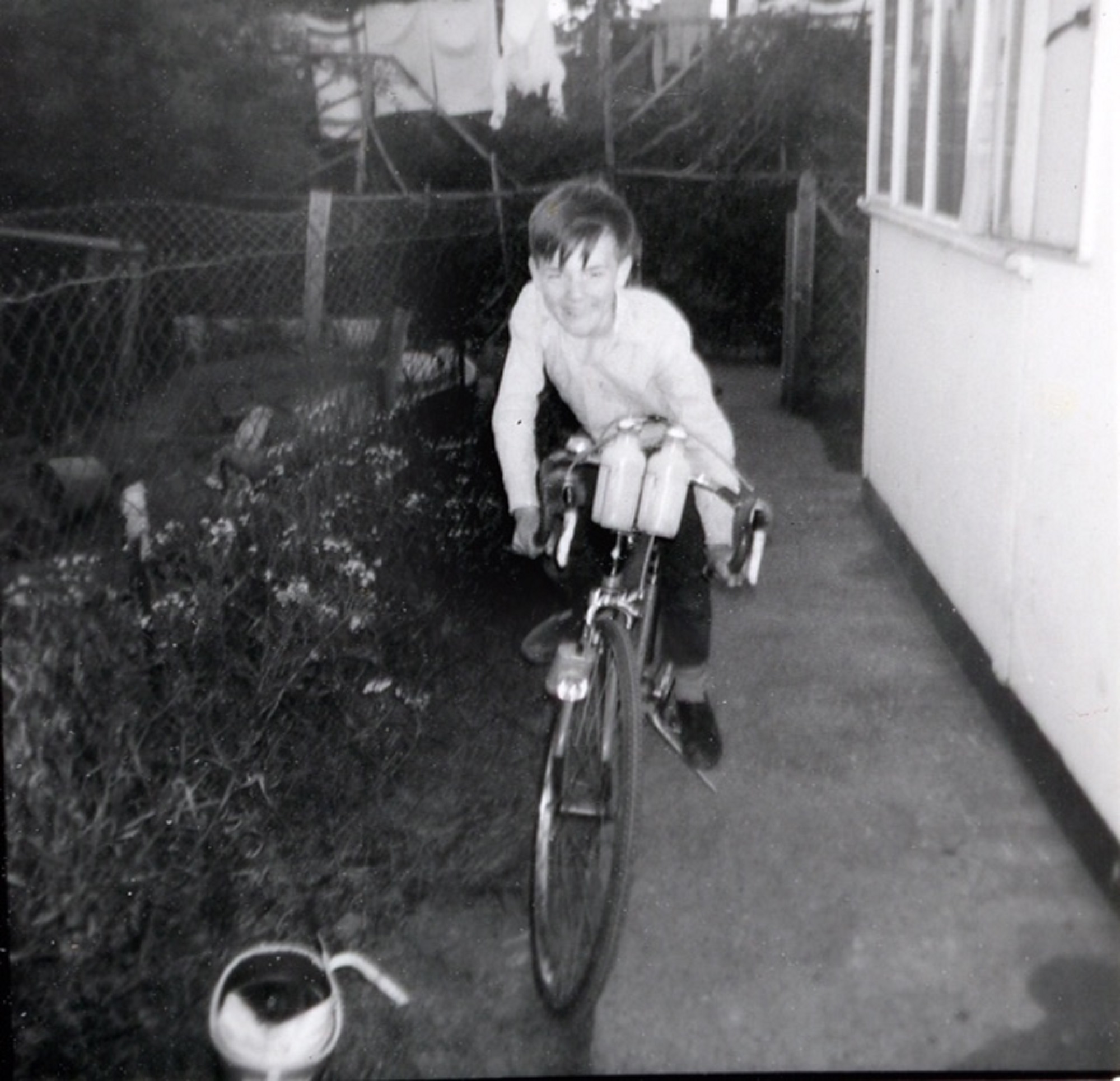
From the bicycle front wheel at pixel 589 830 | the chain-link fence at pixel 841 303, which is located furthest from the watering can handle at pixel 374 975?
the chain-link fence at pixel 841 303

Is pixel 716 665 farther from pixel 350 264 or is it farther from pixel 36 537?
pixel 36 537

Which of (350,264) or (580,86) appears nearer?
(580,86)

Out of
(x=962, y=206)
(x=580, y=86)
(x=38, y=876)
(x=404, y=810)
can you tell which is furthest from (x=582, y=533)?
(x=962, y=206)

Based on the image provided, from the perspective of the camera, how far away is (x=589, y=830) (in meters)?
2.95

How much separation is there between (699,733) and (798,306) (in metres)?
2.64

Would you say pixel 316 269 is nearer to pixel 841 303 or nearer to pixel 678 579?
pixel 678 579

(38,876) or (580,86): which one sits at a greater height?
(580,86)

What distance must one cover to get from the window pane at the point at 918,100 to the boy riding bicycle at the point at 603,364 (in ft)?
7.40

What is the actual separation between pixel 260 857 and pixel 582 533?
112cm

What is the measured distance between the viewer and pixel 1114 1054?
2.61 meters

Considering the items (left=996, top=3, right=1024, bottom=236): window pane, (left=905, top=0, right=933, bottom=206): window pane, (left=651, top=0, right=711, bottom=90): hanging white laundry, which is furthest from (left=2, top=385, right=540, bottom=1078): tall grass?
(left=905, top=0, right=933, bottom=206): window pane

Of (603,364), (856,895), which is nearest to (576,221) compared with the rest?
(603,364)

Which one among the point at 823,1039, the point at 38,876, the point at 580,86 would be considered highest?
the point at 580,86

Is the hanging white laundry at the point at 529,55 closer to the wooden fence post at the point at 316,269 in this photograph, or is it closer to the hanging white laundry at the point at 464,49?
the hanging white laundry at the point at 464,49
